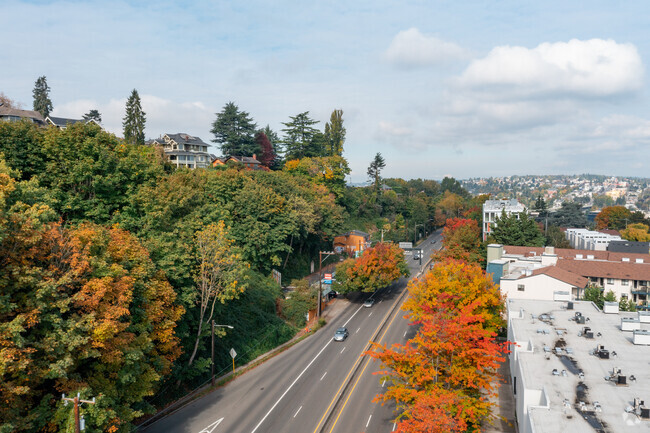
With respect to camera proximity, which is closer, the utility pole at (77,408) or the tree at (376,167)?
the utility pole at (77,408)

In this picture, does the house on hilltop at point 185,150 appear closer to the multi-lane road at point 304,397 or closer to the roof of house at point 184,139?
the roof of house at point 184,139

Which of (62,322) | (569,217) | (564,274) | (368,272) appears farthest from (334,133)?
(62,322)

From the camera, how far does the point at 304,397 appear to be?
37094 mm

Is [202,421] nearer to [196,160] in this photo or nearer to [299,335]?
[299,335]

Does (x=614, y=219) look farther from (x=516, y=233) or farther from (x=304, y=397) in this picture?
(x=304, y=397)

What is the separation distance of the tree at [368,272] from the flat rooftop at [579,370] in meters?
22.0

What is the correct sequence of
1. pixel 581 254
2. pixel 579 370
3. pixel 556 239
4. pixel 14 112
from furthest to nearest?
pixel 556 239
pixel 14 112
pixel 581 254
pixel 579 370

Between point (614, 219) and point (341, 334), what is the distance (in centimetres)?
12338

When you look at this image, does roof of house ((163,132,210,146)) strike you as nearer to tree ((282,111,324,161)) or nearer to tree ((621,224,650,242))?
tree ((282,111,324,161))

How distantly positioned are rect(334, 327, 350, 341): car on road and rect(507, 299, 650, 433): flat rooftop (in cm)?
1791

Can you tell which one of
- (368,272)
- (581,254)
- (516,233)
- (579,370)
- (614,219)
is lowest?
(579,370)

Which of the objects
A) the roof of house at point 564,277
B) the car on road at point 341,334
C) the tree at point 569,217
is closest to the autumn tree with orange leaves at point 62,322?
the car on road at point 341,334

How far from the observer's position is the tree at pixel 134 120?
79562 mm

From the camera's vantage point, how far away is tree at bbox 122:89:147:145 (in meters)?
79.6
